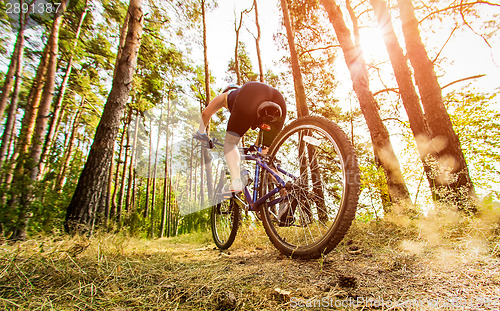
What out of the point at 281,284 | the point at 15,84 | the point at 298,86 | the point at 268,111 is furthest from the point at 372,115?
the point at 15,84

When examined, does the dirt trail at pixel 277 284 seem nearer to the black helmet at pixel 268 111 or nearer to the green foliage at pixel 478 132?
the black helmet at pixel 268 111

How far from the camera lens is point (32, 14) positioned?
18.2 feet

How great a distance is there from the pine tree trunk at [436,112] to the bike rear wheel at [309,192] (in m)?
2.70

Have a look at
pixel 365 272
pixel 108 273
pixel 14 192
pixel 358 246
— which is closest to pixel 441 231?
pixel 358 246

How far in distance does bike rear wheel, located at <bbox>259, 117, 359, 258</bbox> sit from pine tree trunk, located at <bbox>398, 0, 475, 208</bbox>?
2.70 meters

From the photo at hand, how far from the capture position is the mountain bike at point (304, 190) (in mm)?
1408

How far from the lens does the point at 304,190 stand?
192cm

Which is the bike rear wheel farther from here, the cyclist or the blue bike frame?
the cyclist

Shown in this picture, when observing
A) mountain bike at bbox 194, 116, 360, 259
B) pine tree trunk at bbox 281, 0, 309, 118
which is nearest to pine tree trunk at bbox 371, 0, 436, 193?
pine tree trunk at bbox 281, 0, 309, 118

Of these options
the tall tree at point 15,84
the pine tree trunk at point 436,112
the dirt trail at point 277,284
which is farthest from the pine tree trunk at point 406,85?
the tall tree at point 15,84

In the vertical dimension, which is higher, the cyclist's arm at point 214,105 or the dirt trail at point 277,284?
the cyclist's arm at point 214,105

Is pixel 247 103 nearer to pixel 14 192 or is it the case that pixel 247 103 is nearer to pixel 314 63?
pixel 14 192

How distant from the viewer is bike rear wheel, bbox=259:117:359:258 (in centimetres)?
139

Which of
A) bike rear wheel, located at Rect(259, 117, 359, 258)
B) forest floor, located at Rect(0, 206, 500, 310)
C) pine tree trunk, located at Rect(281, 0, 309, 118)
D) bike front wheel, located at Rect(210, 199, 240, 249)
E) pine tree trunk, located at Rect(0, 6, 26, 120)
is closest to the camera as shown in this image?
forest floor, located at Rect(0, 206, 500, 310)
